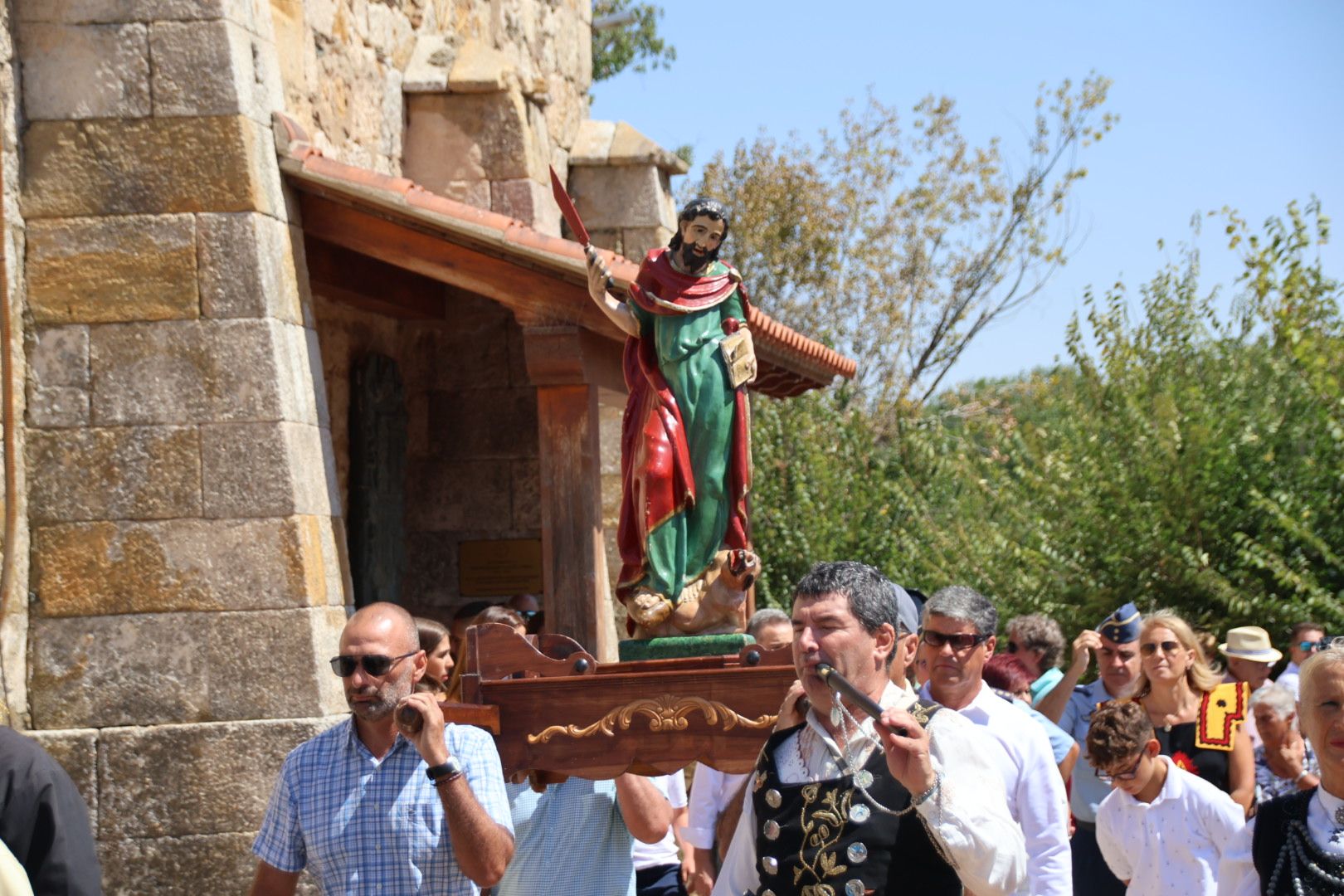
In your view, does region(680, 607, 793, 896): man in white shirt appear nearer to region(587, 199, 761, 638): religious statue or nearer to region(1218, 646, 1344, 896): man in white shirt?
region(587, 199, 761, 638): religious statue

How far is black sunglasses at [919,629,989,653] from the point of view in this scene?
15.5 feet

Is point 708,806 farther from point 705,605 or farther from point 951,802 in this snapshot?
point 951,802

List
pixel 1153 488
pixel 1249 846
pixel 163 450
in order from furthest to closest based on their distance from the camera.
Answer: pixel 1153 488 < pixel 163 450 < pixel 1249 846

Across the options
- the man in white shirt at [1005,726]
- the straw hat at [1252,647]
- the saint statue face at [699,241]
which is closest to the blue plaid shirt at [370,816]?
the man in white shirt at [1005,726]

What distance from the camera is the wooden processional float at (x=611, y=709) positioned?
16.3ft

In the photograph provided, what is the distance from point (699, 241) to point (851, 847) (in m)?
3.11

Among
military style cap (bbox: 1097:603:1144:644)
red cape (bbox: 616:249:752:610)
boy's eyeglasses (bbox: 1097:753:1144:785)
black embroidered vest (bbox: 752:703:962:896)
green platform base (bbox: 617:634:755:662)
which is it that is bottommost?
boy's eyeglasses (bbox: 1097:753:1144:785)

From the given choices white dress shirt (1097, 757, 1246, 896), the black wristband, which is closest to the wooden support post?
white dress shirt (1097, 757, 1246, 896)

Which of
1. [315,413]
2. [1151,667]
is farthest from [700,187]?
[1151,667]

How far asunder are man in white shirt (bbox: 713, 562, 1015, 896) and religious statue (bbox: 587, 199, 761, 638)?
7.94 ft

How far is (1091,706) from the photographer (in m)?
7.25

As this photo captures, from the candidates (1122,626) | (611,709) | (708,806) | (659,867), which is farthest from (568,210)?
(1122,626)

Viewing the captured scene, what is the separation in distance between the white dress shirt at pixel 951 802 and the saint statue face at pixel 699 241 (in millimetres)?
2786

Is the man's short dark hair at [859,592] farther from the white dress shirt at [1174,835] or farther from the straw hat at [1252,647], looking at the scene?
the straw hat at [1252,647]
